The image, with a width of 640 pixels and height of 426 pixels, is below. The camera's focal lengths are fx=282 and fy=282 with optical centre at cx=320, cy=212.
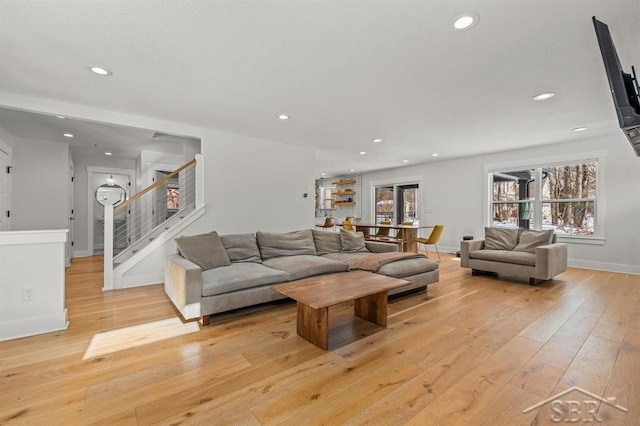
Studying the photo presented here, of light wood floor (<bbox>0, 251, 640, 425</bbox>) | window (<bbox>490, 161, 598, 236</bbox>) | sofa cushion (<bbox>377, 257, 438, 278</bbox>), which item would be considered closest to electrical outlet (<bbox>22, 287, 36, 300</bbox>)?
light wood floor (<bbox>0, 251, 640, 425</bbox>)

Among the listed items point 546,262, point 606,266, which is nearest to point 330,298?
point 546,262

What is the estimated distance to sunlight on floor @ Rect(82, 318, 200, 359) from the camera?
227 cm

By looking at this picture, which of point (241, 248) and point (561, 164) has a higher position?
point (561, 164)

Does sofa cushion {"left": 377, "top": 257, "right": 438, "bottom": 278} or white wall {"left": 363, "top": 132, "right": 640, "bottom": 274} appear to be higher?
white wall {"left": 363, "top": 132, "right": 640, "bottom": 274}

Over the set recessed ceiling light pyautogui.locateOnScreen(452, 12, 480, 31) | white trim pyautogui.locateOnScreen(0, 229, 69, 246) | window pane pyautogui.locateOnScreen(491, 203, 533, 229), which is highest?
recessed ceiling light pyautogui.locateOnScreen(452, 12, 480, 31)

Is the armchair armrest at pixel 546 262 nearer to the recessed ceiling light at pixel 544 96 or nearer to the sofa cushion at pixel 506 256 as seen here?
the sofa cushion at pixel 506 256

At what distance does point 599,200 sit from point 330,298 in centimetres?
588

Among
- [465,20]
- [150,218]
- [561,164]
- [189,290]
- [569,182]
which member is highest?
[465,20]

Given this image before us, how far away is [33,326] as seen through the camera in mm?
2504

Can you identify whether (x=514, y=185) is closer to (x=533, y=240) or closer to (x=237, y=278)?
(x=533, y=240)

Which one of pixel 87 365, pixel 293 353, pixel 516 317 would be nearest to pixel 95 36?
pixel 87 365

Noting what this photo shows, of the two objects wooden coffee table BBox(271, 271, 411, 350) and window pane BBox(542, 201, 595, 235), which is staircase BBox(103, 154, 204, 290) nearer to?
wooden coffee table BBox(271, 271, 411, 350)

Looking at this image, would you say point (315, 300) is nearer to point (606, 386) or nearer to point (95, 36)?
point (606, 386)

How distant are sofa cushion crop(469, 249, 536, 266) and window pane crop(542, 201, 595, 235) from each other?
191 cm
